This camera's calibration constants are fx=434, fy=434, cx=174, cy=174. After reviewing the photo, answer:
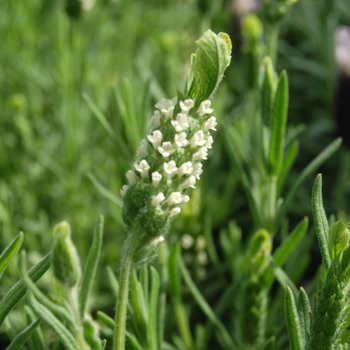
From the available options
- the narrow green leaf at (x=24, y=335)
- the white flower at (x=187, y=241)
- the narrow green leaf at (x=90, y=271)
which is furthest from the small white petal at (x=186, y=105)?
the white flower at (x=187, y=241)

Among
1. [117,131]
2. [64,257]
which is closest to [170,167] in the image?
[64,257]

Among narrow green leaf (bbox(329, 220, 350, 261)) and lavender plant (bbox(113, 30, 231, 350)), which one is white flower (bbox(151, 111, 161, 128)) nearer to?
lavender plant (bbox(113, 30, 231, 350))

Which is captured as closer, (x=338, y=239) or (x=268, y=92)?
(x=338, y=239)

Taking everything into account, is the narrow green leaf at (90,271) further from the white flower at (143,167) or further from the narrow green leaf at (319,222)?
the narrow green leaf at (319,222)

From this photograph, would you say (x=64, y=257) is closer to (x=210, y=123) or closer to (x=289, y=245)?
(x=210, y=123)

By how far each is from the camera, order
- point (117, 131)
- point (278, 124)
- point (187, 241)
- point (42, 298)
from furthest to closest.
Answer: point (187, 241), point (117, 131), point (278, 124), point (42, 298)

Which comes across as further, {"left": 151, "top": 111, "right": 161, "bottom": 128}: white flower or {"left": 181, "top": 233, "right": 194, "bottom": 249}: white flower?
{"left": 181, "top": 233, "right": 194, "bottom": 249}: white flower

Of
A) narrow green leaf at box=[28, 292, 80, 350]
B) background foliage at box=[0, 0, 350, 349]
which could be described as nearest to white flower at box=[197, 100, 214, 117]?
narrow green leaf at box=[28, 292, 80, 350]

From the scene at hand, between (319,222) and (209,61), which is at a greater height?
(209,61)
